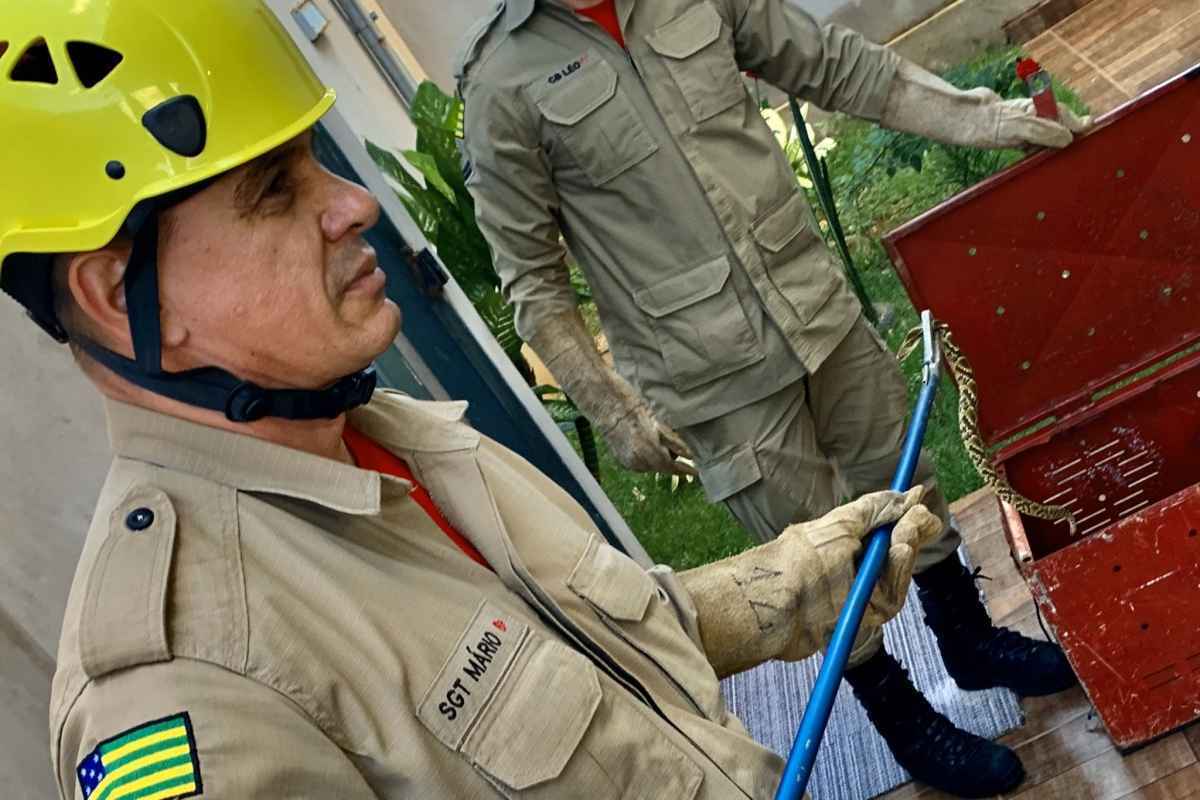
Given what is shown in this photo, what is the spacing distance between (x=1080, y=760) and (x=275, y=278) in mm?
2049

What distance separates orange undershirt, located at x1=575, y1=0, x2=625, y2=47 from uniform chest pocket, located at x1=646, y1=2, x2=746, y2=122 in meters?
0.07

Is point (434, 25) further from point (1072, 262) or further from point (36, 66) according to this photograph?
point (36, 66)

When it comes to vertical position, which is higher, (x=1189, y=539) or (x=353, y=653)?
(x=353, y=653)

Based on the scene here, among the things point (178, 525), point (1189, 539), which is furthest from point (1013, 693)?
point (178, 525)

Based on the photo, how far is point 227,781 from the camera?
0.96m

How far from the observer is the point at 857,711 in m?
2.94

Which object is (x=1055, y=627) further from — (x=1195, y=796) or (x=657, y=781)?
(x=657, y=781)

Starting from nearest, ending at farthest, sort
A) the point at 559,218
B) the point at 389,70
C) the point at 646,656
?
the point at 646,656
the point at 559,218
the point at 389,70

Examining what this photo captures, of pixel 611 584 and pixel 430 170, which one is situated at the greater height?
pixel 611 584

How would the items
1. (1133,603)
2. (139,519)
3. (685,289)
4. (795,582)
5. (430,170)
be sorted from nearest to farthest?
(139,519), (795,582), (1133,603), (685,289), (430,170)

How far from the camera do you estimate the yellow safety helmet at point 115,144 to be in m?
1.21

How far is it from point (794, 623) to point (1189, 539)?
0.88m

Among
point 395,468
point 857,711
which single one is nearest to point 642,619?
point 395,468

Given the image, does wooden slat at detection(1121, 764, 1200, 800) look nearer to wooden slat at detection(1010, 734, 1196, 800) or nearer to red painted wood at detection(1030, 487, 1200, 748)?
wooden slat at detection(1010, 734, 1196, 800)
